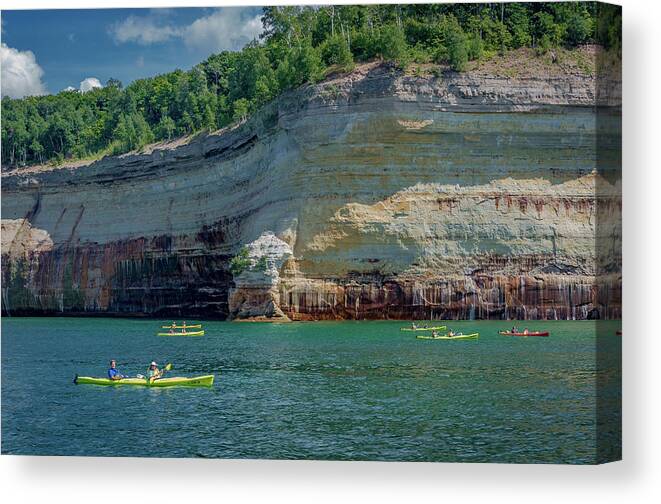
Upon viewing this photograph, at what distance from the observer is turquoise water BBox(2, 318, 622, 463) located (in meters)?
21.0

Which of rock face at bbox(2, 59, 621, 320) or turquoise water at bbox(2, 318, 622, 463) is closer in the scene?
turquoise water at bbox(2, 318, 622, 463)

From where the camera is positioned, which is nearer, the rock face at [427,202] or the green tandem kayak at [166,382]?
the green tandem kayak at [166,382]

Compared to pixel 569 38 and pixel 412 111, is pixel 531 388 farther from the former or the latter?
pixel 412 111

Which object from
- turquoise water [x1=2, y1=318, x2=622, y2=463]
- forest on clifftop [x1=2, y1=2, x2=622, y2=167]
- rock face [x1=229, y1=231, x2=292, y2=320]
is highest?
forest on clifftop [x1=2, y1=2, x2=622, y2=167]

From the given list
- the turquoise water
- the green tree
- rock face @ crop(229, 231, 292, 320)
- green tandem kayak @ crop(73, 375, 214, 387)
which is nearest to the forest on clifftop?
the green tree

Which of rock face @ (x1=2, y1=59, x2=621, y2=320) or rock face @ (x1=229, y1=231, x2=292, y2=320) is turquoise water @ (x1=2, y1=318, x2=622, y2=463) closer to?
rock face @ (x1=2, y1=59, x2=621, y2=320)

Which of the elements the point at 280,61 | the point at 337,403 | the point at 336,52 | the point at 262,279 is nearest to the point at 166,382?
the point at 337,403

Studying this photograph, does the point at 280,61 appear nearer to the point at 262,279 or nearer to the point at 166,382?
the point at 262,279

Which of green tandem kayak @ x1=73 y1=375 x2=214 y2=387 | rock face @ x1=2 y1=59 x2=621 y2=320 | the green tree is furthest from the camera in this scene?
the green tree

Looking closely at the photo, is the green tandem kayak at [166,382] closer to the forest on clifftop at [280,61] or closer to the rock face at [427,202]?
the forest on clifftop at [280,61]

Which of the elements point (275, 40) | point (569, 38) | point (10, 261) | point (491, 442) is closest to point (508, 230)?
point (569, 38)

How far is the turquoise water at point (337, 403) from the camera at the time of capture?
2098 cm

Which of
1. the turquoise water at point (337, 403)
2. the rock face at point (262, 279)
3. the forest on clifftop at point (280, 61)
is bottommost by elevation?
the turquoise water at point (337, 403)

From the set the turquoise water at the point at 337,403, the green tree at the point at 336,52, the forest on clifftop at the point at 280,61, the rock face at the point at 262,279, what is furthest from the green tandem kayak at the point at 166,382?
the green tree at the point at 336,52
